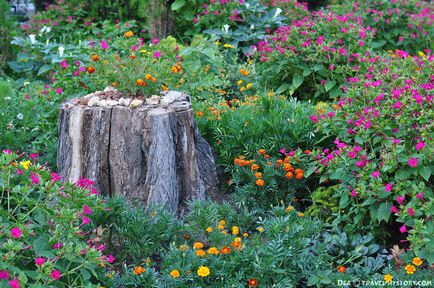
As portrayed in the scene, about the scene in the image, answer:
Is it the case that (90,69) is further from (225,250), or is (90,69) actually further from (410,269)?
(410,269)

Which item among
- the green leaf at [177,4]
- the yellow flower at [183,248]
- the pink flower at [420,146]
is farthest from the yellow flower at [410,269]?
the green leaf at [177,4]

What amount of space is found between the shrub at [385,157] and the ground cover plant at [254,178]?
0.01m

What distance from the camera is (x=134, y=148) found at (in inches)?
155

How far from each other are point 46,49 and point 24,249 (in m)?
3.77

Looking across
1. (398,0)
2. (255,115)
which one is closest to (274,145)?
(255,115)

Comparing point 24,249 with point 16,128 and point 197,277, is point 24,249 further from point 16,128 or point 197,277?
point 16,128

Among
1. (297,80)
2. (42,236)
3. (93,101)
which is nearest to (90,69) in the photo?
(93,101)

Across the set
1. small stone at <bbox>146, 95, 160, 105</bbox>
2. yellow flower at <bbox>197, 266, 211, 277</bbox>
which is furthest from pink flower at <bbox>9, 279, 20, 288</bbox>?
small stone at <bbox>146, 95, 160, 105</bbox>

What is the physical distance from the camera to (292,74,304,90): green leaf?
225 inches

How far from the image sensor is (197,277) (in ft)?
10.9

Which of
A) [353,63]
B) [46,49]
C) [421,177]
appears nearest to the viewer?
[421,177]

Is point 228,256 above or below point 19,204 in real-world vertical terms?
below

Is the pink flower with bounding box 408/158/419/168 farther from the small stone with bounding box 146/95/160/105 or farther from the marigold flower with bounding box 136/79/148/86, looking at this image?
the marigold flower with bounding box 136/79/148/86

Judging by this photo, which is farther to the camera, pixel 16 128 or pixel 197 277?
pixel 16 128
